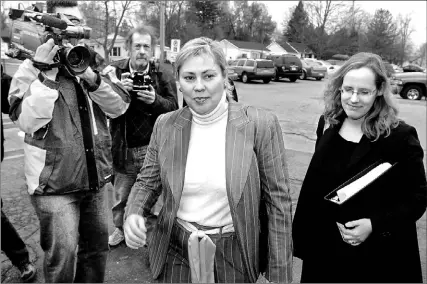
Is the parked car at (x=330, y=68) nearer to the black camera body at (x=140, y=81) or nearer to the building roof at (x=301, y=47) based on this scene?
the black camera body at (x=140, y=81)

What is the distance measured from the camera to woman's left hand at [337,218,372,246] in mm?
1814

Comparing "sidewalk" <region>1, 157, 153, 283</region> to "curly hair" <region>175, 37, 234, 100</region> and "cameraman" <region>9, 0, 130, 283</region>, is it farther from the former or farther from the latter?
"curly hair" <region>175, 37, 234, 100</region>

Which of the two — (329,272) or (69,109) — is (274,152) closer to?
(329,272)

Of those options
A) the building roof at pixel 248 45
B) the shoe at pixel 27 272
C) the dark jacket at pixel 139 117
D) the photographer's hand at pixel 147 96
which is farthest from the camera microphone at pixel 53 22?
the building roof at pixel 248 45

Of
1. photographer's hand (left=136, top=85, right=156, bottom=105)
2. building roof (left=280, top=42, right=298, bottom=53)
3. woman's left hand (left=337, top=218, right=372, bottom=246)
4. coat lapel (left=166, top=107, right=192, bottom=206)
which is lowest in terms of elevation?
woman's left hand (left=337, top=218, right=372, bottom=246)

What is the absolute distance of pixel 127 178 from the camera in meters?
3.34

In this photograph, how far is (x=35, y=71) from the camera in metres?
2.13

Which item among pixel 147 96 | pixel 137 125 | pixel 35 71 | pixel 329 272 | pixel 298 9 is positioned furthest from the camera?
pixel 298 9

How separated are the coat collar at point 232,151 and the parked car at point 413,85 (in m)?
16.2

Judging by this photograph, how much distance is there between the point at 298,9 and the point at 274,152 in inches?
2695

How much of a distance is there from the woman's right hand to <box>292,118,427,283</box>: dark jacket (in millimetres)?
947

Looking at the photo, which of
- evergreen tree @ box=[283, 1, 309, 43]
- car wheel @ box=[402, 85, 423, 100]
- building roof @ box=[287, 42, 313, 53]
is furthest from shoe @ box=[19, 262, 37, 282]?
evergreen tree @ box=[283, 1, 309, 43]

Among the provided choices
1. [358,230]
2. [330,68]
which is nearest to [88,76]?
[358,230]

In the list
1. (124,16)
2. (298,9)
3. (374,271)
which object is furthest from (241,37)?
(374,271)
